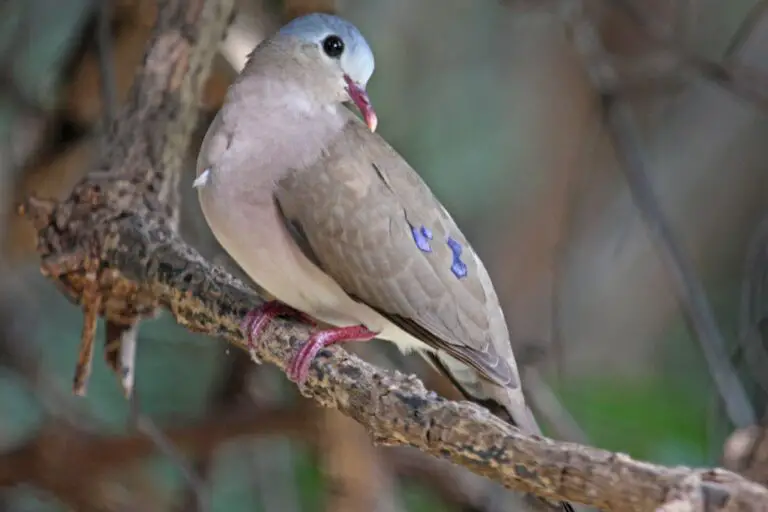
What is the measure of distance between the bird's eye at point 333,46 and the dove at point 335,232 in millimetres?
34

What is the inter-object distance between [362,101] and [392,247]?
0.27 metres

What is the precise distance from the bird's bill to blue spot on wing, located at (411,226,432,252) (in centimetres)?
20

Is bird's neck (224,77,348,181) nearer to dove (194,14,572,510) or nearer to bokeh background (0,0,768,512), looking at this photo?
dove (194,14,572,510)

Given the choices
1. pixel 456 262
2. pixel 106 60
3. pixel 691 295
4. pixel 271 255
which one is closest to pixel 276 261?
pixel 271 255

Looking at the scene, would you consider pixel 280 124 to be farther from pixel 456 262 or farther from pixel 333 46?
pixel 456 262

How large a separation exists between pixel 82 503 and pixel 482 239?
4.89 feet

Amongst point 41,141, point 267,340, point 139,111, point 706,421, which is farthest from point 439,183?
point 267,340

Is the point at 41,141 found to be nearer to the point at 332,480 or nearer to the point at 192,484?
the point at 192,484

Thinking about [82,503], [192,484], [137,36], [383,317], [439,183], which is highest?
[439,183]

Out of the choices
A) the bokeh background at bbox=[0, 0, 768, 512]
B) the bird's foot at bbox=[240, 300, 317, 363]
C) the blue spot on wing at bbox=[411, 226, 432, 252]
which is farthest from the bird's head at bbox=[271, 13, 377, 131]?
the bokeh background at bbox=[0, 0, 768, 512]

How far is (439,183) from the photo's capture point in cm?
290

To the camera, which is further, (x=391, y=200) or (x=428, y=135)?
(x=428, y=135)

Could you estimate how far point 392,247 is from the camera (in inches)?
49.2

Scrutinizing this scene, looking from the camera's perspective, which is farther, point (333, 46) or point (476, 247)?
point (476, 247)
